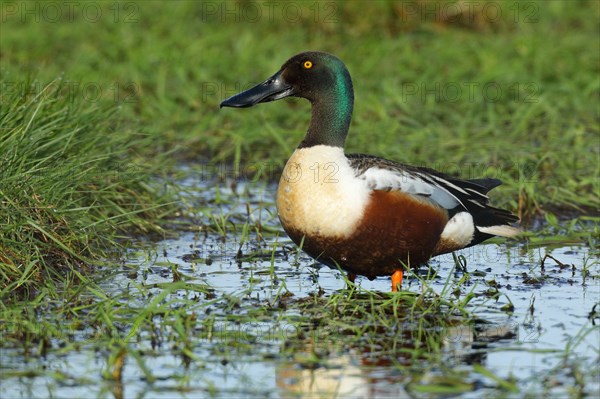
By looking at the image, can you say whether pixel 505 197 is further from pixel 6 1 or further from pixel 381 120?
pixel 6 1

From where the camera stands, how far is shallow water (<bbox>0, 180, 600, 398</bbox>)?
399 centimetres

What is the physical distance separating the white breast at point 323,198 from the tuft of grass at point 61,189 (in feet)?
2.98

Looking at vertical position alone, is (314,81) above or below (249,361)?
above

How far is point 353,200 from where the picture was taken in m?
5.07

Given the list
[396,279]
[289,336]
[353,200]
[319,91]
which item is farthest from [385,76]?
[289,336]

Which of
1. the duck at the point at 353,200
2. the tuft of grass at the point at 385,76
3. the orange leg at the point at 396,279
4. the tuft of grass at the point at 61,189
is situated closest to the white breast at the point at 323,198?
the duck at the point at 353,200

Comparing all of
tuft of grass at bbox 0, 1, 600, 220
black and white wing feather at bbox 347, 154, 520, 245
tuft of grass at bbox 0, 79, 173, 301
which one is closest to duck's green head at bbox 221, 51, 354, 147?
black and white wing feather at bbox 347, 154, 520, 245

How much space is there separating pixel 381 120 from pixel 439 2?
9.85ft

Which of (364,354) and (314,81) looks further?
(314,81)

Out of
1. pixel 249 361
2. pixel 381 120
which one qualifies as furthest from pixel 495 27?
pixel 249 361

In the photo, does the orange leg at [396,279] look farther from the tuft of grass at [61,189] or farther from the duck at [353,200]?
the tuft of grass at [61,189]

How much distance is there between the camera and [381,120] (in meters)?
8.72

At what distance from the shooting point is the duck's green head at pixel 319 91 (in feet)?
17.9

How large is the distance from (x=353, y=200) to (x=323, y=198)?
13 cm
